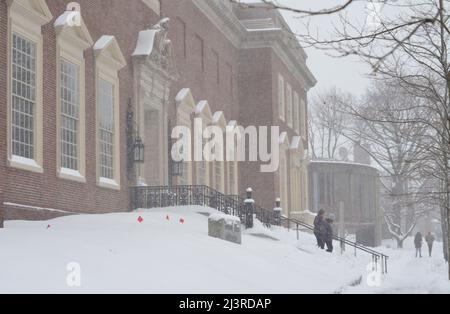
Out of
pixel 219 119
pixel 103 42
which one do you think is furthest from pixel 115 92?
pixel 219 119

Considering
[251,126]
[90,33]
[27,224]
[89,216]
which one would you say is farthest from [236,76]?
[27,224]

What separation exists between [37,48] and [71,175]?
3.25m

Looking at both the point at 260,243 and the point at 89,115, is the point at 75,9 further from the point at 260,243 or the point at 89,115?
the point at 260,243

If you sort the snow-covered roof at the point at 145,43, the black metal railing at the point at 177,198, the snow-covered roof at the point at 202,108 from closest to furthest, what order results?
the black metal railing at the point at 177,198 → the snow-covered roof at the point at 145,43 → the snow-covered roof at the point at 202,108

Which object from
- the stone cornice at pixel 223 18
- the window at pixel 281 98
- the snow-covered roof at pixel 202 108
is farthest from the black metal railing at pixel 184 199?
the window at pixel 281 98

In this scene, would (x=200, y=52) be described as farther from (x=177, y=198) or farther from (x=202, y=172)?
(x=177, y=198)

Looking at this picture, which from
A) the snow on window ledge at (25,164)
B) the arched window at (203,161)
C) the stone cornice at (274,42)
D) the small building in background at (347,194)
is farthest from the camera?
the small building in background at (347,194)

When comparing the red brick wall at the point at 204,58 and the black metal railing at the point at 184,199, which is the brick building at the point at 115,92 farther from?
the black metal railing at the point at 184,199

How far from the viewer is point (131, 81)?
25875mm

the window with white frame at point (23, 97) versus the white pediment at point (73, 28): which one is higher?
the white pediment at point (73, 28)

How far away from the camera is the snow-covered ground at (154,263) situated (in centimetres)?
1145

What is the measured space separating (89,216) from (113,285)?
8.72 metres

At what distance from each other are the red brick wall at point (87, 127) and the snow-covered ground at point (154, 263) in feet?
2.93

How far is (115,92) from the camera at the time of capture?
24.4m
